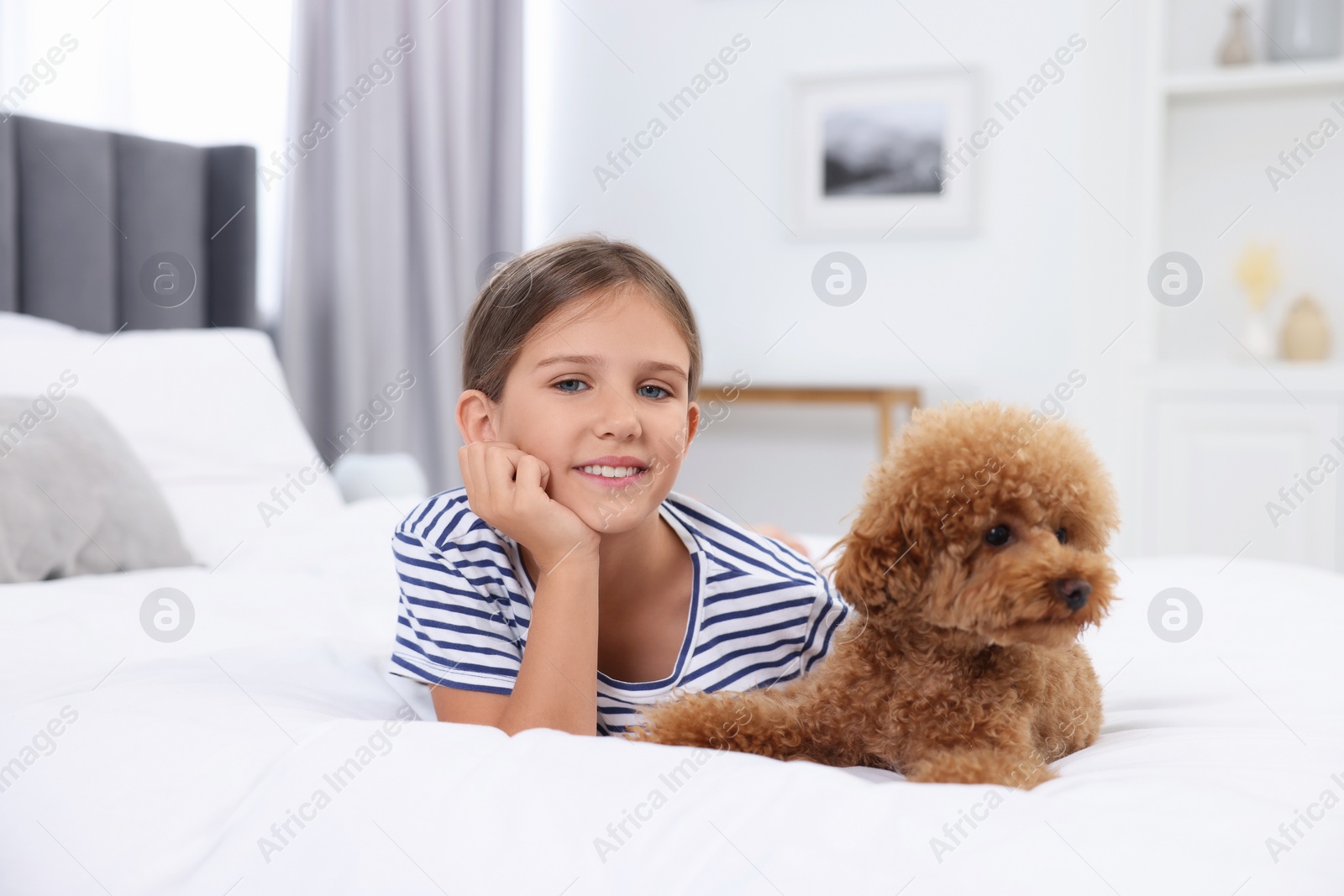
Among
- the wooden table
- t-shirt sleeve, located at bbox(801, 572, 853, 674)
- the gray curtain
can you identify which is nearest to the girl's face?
t-shirt sleeve, located at bbox(801, 572, 853, 674)

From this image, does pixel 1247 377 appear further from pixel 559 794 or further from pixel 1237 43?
pixel 559 794

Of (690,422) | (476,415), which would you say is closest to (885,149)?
(690,422)

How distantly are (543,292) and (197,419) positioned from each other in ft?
4.29

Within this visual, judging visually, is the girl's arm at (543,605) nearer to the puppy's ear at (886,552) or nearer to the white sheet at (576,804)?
the white sheet at (576,804)

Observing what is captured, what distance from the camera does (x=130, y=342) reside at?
2.18 meters

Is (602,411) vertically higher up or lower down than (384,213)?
lower down

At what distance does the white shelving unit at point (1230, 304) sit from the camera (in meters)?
3.33

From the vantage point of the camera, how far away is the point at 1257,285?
3584 mm

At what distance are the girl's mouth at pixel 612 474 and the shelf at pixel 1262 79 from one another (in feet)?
10.4

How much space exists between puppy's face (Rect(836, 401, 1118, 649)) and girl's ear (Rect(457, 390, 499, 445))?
0.49 meters

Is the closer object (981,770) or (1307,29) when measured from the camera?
(981,770)

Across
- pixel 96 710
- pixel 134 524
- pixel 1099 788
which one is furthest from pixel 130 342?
pixel 1099 788

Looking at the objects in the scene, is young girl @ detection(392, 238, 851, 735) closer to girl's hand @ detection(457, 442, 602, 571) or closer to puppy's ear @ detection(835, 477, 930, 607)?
girl's hand @ detection(457, 442, 602, 571)

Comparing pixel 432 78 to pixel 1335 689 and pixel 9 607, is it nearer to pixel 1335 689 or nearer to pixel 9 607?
pixel 9 607
